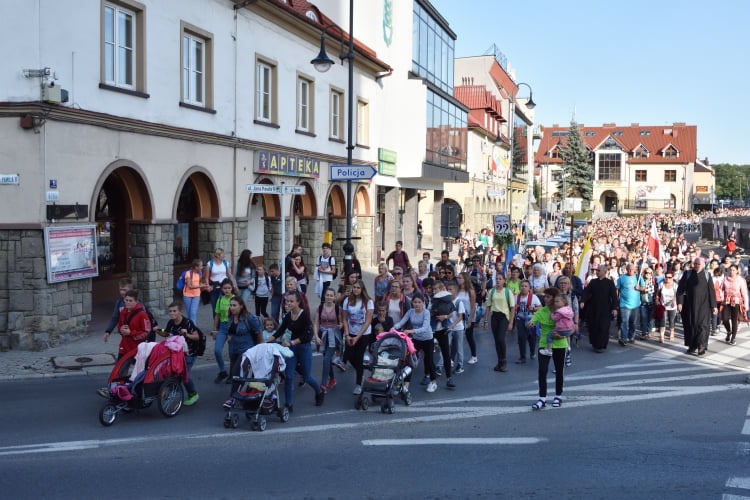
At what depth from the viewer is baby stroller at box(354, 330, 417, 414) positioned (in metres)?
9.67

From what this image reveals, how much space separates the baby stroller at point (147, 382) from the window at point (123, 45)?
7.00 m

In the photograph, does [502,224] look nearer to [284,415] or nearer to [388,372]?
[388,372]

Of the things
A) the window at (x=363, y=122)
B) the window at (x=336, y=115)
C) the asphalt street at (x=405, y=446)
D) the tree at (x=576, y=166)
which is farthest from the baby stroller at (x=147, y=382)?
the tree at (x=576, y=166)

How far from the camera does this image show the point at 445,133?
112 ft

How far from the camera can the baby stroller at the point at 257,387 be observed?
8727 mm

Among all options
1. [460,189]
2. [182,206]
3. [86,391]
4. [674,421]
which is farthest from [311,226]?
[460,189]

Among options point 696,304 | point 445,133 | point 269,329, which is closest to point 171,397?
point 269,329

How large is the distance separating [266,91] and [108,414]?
539 inches

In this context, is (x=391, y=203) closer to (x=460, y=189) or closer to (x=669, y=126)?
(x=460, y=189)

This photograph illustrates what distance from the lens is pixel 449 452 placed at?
7.91 m

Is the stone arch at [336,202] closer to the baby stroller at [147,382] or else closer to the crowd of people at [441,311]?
the crowd of people at [441,311]

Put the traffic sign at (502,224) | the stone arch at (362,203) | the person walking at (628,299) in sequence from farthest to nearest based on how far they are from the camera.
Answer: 1. the stone arch at (362,203)
2. the traffic sign at (502,224)
3. the person walking at (628,299)

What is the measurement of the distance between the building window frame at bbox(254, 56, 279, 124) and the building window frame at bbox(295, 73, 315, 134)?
1.77m

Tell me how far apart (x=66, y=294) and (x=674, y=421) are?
10090 millimetres
